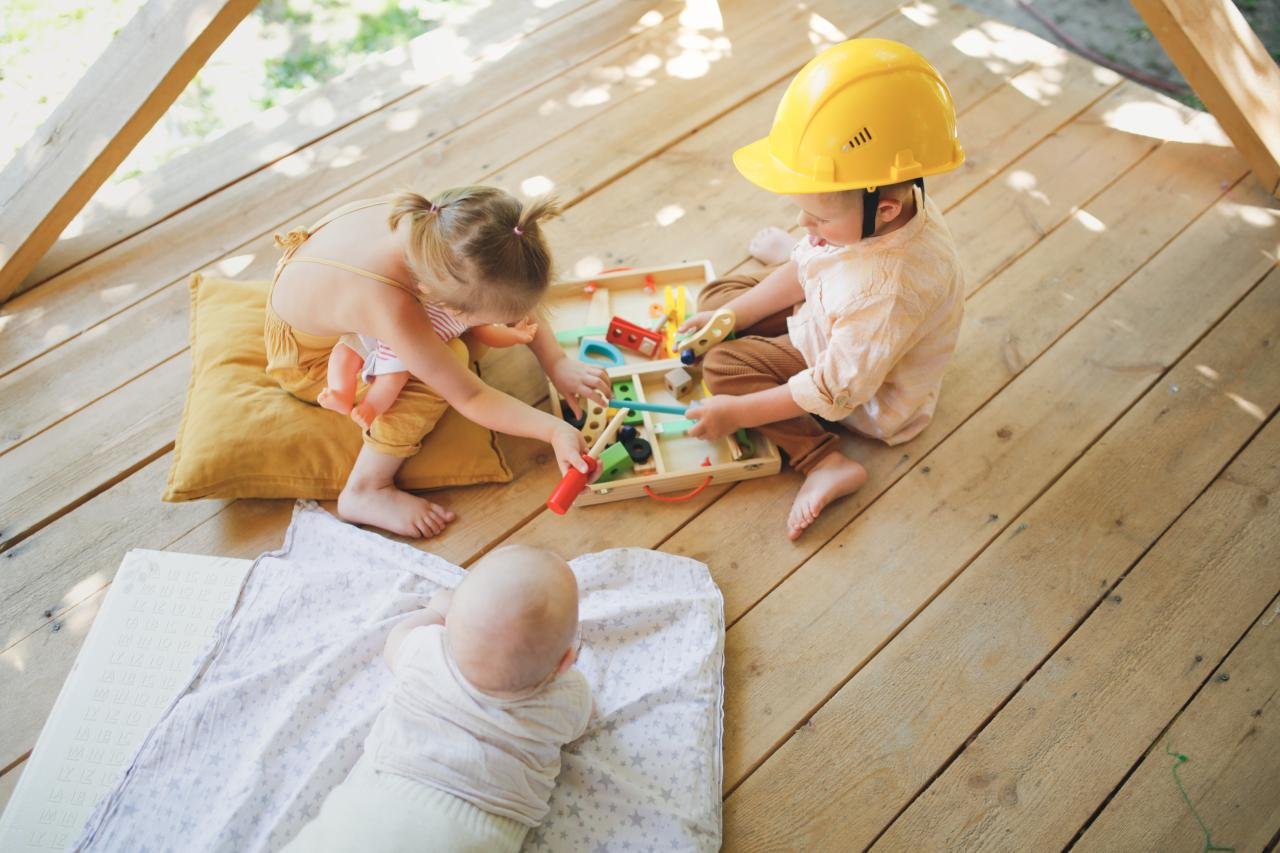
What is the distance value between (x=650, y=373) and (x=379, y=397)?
1.72 ft

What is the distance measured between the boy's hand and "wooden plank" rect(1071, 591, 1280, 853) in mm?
848

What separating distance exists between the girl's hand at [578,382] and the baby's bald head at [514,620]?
53 centimetres

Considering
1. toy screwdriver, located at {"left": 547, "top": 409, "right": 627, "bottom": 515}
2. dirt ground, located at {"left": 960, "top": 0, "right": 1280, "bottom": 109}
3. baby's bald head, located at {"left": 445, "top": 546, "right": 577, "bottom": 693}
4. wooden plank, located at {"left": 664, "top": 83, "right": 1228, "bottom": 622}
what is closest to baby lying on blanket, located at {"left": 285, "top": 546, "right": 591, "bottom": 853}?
baby's bald head, located at {"left": 445, "top": 546, "right": 577, "bottom": 693}

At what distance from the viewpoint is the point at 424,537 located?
1.61 m

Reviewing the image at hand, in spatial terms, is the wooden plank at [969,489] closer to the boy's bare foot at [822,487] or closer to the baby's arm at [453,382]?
the boy's bare foot at [822,487]

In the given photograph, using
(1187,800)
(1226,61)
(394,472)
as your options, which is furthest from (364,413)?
(1226,61)

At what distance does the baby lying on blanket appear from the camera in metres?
1.12

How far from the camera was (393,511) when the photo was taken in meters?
1.59

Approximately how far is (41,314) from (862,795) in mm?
1968

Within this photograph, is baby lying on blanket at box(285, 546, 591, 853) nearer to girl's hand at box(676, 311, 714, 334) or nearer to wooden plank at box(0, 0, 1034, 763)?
wooden plank at box(0, 0, 1034, 763)

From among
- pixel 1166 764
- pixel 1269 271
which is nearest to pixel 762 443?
pixel 1166 764

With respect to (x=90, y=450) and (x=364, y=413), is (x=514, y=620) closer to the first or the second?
(x=364, y=413)

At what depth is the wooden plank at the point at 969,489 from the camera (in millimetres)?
1455

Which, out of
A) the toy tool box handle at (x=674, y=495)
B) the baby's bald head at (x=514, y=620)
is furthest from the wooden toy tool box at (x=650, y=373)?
the baby's bald head at (x=514, y=620)
